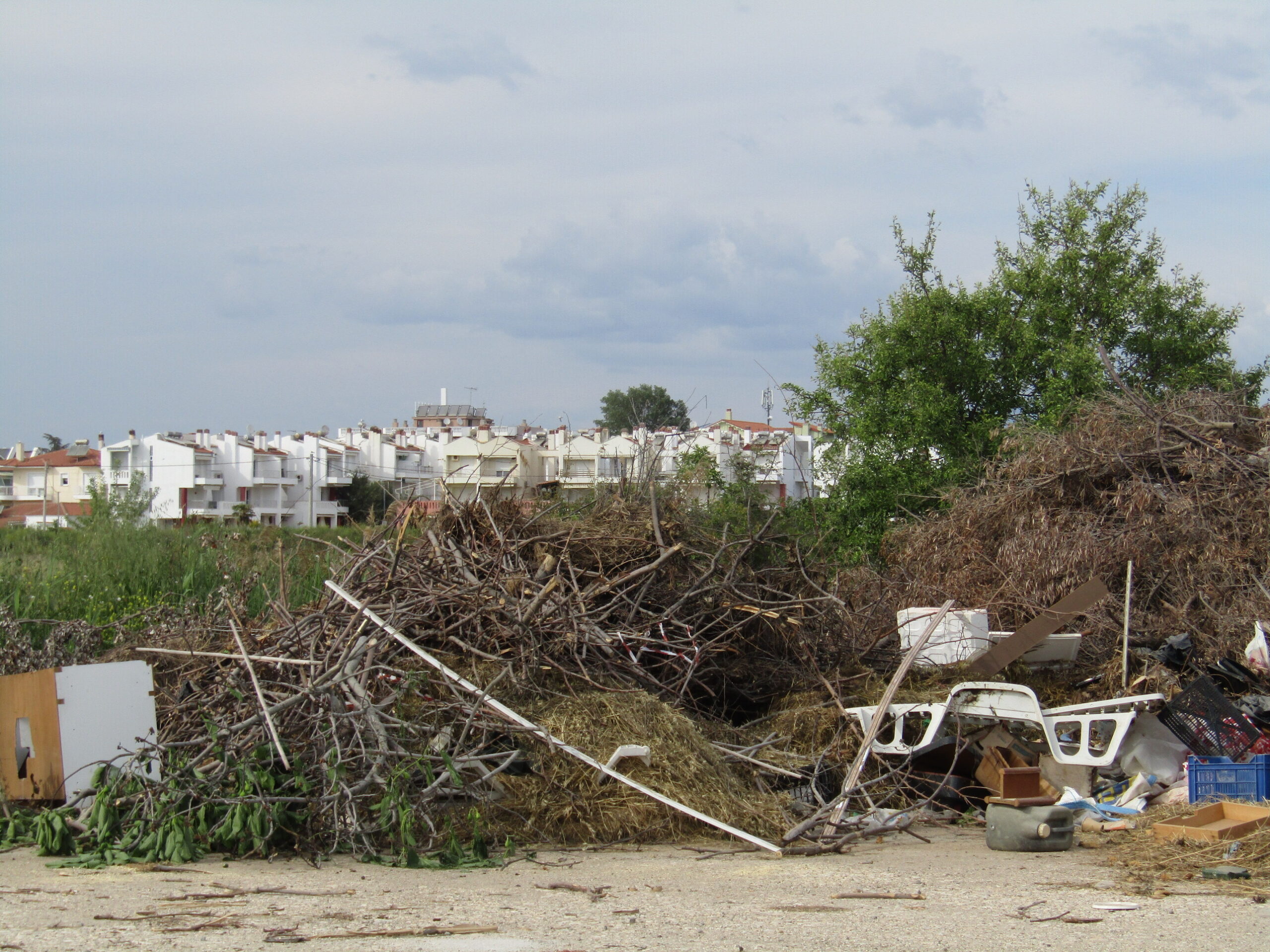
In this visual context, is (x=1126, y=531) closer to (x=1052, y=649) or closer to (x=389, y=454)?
(x=1052, y=649)

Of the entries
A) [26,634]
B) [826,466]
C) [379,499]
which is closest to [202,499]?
[379,499]

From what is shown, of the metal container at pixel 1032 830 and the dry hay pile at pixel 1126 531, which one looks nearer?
the metal container at pixel 1032 830

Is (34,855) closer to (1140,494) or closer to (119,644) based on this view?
(119,644)

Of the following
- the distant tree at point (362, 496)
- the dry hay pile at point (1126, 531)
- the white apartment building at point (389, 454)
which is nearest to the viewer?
the dry hay pile at point (1126, 531)

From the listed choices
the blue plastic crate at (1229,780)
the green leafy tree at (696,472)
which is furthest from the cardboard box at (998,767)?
the green leafy tree at (696,472)

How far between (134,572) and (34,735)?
199 inches

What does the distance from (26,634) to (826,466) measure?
13.8 m

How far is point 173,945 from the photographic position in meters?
4.17

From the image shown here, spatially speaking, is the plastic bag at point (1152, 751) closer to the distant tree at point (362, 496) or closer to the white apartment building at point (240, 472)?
the distant tree at point (362, 496)

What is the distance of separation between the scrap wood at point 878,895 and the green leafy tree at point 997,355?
13667 millimetres

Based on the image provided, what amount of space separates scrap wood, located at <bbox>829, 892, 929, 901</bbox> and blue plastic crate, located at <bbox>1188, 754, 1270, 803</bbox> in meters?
2.17

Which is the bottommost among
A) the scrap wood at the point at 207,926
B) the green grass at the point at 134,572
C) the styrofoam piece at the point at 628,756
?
the scrap wood at the point at 207,926

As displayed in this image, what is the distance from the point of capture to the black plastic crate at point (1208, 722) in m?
6.91

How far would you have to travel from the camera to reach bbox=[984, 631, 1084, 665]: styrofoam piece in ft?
27.5
